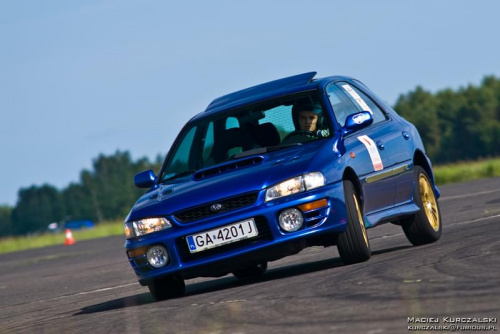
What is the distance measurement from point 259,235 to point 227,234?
0.24 meters

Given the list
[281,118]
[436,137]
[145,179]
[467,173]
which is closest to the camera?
[281,118]

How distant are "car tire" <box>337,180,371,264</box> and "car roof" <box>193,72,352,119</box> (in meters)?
1.43

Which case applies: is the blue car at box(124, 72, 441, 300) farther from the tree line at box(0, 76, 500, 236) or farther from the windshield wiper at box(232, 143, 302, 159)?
the tree line at box(0, 76, 500, 236)

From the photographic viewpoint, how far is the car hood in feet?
29.6

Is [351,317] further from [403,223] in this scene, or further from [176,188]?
[403,223]

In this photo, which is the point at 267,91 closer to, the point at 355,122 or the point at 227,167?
the point at 355,122

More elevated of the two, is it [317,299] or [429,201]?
[429,201]

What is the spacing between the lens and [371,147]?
10.2m

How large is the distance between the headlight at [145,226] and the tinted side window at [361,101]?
8.39ft

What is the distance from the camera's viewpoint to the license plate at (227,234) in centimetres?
900

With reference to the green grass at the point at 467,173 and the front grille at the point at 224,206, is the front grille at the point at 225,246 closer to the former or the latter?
the front grille at the point at 224,206

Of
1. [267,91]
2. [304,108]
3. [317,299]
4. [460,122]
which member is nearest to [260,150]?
[304,108]

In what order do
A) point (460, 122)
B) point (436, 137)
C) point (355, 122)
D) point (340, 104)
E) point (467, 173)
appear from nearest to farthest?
1. point (355, 122)
2. point (340, 104)
3. point (467, 173)
4. point (460, 122)
5. point (436, 137)

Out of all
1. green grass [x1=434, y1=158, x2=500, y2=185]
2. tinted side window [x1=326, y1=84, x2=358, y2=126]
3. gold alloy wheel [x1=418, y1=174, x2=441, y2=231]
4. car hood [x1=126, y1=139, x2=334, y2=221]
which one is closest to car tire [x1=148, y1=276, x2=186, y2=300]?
→ car hood [x1=126, y1=139, x2=334, y2=221]
